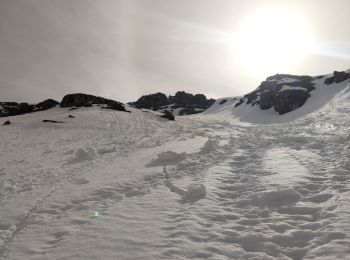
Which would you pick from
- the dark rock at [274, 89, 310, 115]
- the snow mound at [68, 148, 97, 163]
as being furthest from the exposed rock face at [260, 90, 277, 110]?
the snow mound at [68, 148, 97, 163]

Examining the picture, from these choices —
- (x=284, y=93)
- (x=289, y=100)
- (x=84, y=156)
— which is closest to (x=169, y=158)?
(x=84, y=156)

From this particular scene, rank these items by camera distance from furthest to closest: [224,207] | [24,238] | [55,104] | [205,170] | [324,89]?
[55,104] < [324,89] < [205,170] < [224,207] < [24,238]

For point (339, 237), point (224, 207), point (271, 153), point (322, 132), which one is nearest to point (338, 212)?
point (339, 237)

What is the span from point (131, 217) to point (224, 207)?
2.76 meters

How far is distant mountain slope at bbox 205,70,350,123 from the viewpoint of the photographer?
5053cm

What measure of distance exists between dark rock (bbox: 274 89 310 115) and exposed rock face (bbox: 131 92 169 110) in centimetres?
7176

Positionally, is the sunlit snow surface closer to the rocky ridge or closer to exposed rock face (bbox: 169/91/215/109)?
the rocky ridge

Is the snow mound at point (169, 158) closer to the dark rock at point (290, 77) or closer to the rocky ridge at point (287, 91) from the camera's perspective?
the rocky ridge at point (287, 91)

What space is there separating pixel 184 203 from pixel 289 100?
4624 cm

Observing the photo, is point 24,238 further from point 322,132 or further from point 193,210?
point 322,132

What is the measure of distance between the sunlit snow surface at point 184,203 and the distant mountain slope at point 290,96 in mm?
29341

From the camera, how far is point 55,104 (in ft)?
217

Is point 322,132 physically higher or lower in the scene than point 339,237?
higher

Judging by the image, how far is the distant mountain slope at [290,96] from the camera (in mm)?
50525
